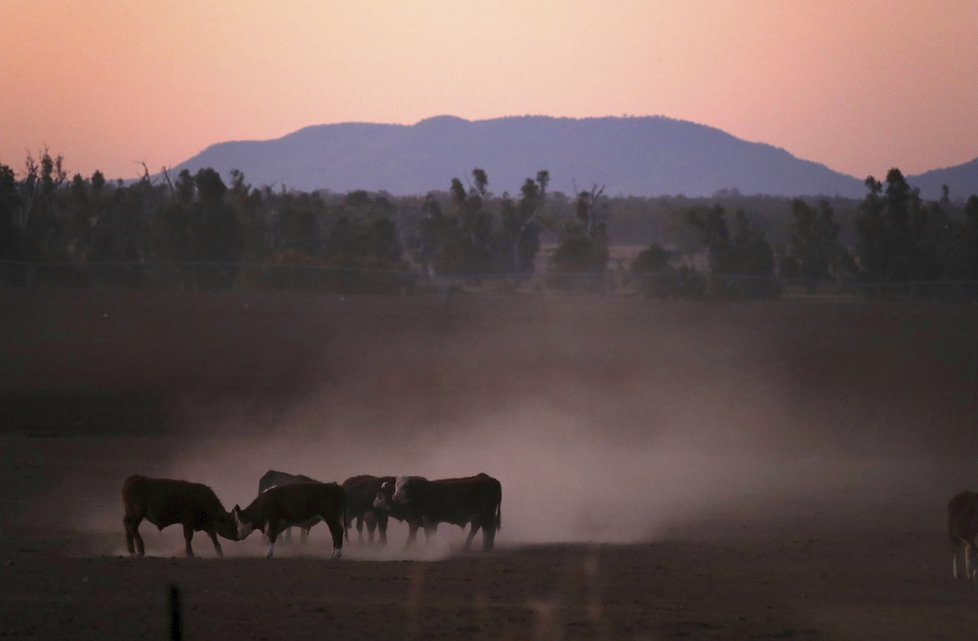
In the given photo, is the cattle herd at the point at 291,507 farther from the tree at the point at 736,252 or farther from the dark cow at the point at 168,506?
the tree at the point at 736,252

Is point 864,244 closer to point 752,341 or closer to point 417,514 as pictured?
point 752,341

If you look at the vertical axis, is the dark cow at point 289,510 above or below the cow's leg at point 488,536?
above

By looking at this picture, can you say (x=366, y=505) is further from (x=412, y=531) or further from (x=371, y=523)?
(x=412, y=531)

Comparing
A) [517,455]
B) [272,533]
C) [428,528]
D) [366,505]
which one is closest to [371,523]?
[366,505]

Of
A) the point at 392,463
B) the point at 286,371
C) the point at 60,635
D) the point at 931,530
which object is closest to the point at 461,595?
the point at 60,635

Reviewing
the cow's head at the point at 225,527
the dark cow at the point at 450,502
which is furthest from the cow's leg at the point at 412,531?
the cow's head at the point at 225,527

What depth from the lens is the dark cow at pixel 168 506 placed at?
49.0 ft

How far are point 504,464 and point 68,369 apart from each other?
1420 cm

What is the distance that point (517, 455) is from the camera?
25094 millimetres

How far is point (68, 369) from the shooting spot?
109 ft

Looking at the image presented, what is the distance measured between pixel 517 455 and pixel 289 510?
10374mm

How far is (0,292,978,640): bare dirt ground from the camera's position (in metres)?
11.5

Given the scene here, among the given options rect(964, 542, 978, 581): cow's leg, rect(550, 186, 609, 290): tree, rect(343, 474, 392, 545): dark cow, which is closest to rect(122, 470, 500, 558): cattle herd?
rect(343, 474, 392, 545): dark cow

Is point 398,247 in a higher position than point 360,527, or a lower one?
higher
